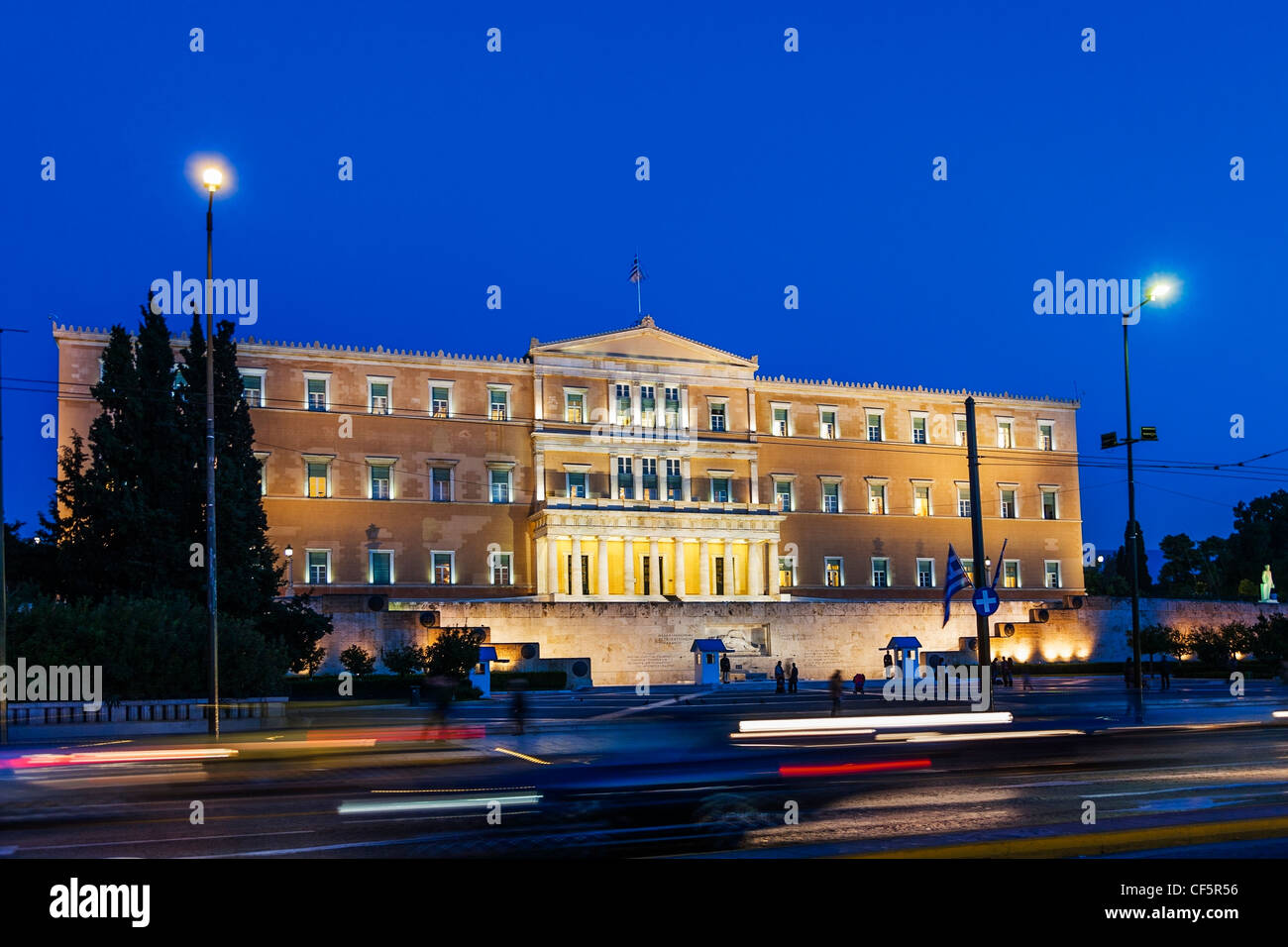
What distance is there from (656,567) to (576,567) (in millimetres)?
5047

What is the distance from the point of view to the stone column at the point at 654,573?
208ft

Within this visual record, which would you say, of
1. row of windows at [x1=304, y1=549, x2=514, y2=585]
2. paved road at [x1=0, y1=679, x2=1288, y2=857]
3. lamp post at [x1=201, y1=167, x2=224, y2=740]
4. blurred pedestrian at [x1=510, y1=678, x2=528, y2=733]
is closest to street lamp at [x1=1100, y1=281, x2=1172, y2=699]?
paved road at [x1=0, y1=679, x2=1288, y2=857]

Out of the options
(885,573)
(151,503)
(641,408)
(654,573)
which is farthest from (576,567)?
(151,503)

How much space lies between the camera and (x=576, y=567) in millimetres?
61000

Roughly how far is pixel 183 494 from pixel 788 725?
78.7ft

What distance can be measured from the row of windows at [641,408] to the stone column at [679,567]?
7.10 m

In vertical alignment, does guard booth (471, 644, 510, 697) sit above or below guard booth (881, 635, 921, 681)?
above

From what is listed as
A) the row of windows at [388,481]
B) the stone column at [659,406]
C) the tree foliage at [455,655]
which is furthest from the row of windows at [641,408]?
the tree foliage at [455,655]

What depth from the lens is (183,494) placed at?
36688 mm

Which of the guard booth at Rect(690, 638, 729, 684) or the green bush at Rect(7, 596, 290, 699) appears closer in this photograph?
the green bush at Rect(7, 596, 290, 699)

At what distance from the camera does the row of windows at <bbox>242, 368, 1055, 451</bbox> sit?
197 ft

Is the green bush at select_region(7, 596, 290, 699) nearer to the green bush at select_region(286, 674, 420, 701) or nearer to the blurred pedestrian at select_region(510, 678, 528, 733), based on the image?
the blurred pedestrian at select_region(510, 678, 528, 733)

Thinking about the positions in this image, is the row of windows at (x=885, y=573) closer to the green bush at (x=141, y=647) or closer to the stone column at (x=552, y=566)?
the stone column at (x=552, y=566)
